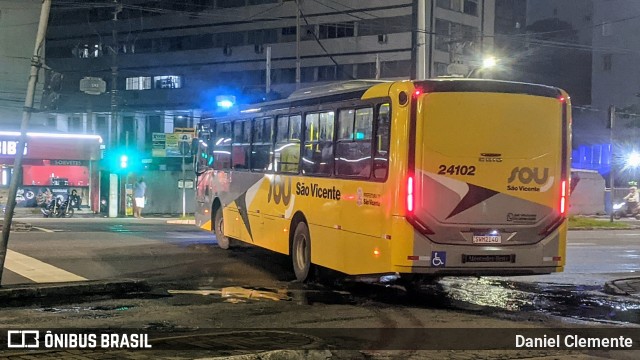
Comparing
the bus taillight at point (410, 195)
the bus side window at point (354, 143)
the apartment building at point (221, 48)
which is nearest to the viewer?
the bus taillight at point (410, 195)

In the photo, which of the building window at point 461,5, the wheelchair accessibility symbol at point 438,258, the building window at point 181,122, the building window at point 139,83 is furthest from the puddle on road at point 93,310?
the building window at point 139,83

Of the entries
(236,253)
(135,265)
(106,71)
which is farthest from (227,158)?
(106,71)

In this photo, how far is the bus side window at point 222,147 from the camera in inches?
741

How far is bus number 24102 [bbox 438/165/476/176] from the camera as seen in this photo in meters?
11.3

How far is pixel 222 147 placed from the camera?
1930 centimetres

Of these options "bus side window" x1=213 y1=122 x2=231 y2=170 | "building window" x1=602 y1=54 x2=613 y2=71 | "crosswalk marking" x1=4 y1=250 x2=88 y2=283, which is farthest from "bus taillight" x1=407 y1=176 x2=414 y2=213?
"building window" x1=602 y1=54 x2=613 y2=71

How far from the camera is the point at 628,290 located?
1402 cm

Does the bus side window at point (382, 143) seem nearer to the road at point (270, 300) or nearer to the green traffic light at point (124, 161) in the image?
the road at point (270, 300)

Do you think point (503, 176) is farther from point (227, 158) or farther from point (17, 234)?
point (17, 234)

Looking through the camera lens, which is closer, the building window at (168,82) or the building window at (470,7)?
the building window at (470,7)

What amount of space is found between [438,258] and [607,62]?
56.6 meters

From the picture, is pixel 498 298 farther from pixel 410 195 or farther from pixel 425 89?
pixel 425 89

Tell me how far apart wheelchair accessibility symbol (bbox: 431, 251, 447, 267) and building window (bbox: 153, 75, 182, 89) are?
70.4 m

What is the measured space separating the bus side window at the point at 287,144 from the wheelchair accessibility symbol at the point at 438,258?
13.9 ft
